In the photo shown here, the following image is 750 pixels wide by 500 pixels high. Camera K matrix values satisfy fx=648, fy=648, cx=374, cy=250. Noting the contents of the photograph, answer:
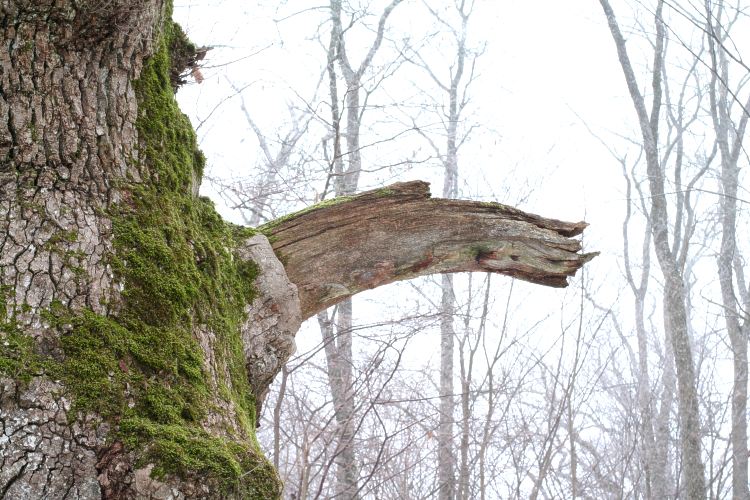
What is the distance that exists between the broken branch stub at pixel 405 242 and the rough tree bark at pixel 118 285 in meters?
0.20

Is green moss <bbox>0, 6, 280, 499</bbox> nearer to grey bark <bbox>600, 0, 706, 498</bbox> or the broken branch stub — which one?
the broken branch stub

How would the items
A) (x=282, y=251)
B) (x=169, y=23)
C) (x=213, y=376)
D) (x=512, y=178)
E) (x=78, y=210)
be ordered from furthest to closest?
(x=512, y=178) < (x=282, y=251) < (x=169, y=23) < (x=213, y=376) < (x=78, y=210)

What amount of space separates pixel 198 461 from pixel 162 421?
0.16 m

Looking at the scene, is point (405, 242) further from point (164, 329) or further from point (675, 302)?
point (675, 302)

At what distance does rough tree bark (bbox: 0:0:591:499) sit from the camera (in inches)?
62.6

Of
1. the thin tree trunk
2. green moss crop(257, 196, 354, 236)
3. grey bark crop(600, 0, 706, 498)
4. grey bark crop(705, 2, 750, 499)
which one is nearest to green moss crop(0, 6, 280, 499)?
green moss crop(257, 196, 354, 236)

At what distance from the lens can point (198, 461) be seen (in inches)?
65.0

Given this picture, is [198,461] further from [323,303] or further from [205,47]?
[205,47]

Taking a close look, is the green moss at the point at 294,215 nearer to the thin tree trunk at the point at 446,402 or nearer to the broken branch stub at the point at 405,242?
the broken branch stub at the point at 405,242

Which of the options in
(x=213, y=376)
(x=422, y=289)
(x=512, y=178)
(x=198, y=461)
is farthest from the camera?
(x=422, y=289)

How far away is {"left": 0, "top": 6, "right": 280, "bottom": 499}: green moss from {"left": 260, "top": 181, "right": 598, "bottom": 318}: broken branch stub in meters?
0.37

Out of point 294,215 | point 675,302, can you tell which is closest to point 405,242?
point 294,215

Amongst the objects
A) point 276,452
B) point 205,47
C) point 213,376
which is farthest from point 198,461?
point 276,452

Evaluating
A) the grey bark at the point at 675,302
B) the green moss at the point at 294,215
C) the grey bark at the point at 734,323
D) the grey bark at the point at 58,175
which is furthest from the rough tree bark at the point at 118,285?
the grey bark at the point at 734,323
